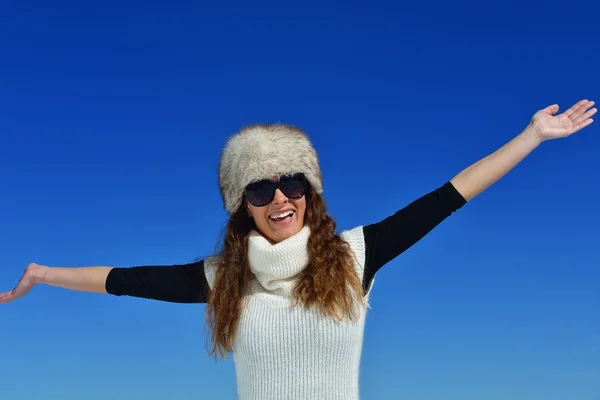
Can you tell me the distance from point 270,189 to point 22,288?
8.13 ft

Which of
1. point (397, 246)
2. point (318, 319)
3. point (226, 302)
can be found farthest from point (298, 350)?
point (397, 246)

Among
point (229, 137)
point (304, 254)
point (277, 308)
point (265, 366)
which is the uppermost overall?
point (229, 137)

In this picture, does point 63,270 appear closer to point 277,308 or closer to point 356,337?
point 277,308

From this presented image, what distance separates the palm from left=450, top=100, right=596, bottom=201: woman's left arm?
3.71 metres

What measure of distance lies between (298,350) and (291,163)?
144 centimetres

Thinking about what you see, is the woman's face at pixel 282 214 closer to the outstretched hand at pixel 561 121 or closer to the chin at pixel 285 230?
the chin at pixel 285 230

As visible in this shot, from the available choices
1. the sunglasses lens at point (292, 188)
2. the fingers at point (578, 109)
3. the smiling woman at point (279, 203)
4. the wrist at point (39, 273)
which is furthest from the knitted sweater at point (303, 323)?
the wrist at point (39, 273)

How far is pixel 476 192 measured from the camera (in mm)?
5816

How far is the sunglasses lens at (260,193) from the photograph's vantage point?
597 cm

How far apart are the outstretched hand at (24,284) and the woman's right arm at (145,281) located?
0.22 metres

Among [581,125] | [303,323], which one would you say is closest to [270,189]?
[303,323]

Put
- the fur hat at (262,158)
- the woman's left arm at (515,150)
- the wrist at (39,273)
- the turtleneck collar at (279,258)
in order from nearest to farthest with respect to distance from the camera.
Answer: the woman's left arm at (515,150) < the turtleneck collar at (279,258) < the fur hat at (262,158) < the wrist at (39,273)

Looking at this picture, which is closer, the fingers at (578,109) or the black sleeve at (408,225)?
the black sleeve at (408,225)

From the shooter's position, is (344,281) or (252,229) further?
(252,229)
